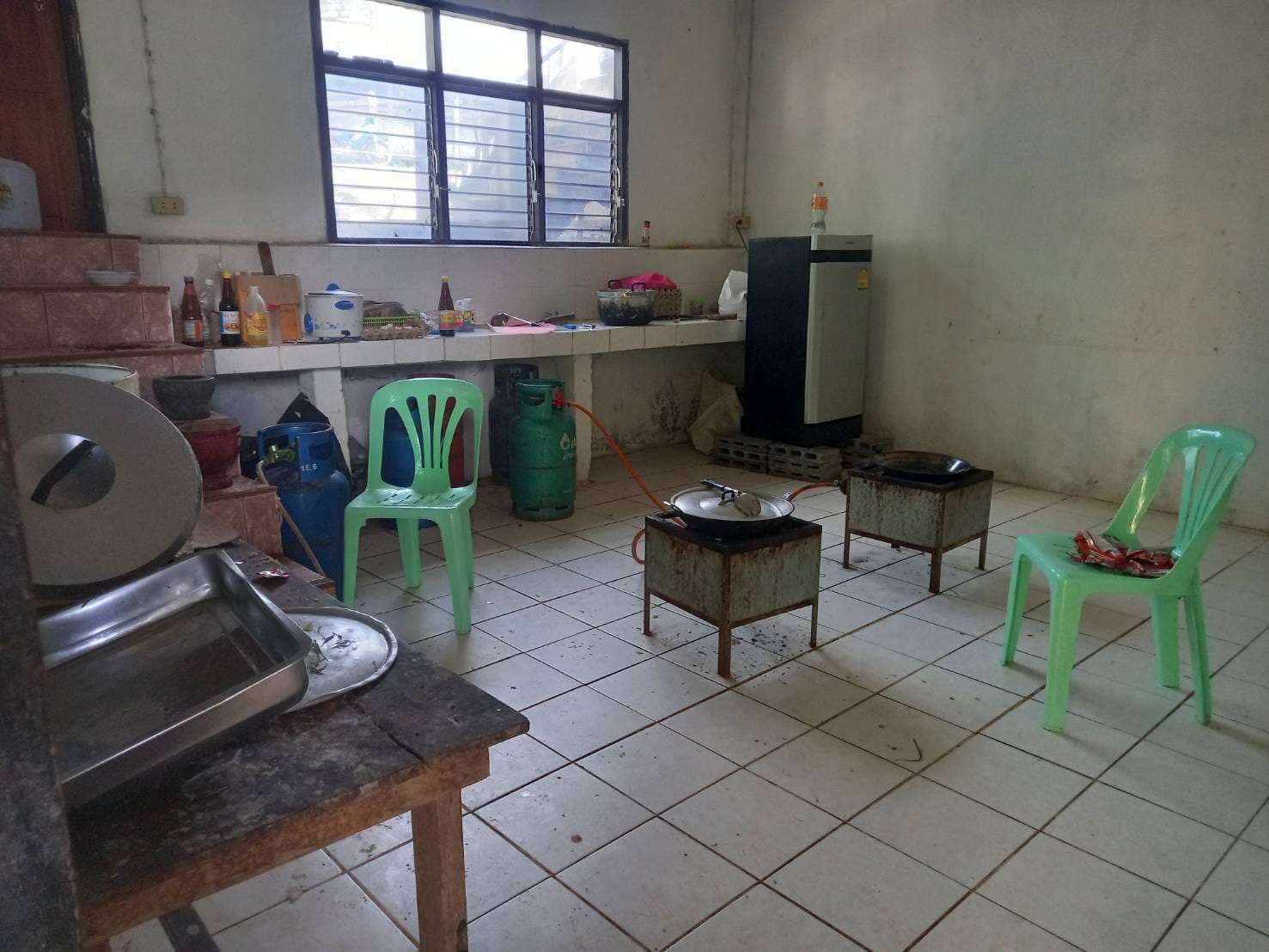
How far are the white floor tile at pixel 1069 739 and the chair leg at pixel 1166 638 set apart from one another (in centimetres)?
39

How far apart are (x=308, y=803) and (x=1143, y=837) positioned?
1.92 meters

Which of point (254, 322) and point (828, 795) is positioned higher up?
point (254, 322)

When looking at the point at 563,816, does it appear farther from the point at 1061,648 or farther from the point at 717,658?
the point at 1061,648

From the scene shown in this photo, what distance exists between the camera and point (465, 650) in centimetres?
297

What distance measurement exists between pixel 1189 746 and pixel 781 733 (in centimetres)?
113

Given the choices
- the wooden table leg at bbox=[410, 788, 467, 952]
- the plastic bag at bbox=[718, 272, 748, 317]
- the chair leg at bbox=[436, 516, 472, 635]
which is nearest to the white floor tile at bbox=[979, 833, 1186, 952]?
the wooden table leg at bbox=[410, 788, 467, 952]

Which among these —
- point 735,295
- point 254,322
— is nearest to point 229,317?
point 254,322

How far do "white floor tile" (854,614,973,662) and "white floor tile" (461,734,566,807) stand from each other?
1.31 metres

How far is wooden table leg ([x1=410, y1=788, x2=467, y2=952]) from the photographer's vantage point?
1.23 meters

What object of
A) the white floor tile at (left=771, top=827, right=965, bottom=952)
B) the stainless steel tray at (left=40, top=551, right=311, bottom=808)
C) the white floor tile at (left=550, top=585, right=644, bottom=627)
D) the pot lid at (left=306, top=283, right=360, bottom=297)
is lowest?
the white floor tile at (left=771, top=827, right=965, bottom=952)

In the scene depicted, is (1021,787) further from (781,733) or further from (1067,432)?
(1067,432)

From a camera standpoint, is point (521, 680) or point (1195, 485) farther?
point (521, 680)

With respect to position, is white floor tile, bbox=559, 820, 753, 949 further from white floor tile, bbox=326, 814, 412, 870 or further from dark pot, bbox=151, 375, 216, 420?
dark pot, bbox=151, 375, 216, 420

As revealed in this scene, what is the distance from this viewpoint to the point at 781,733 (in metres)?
2.46
